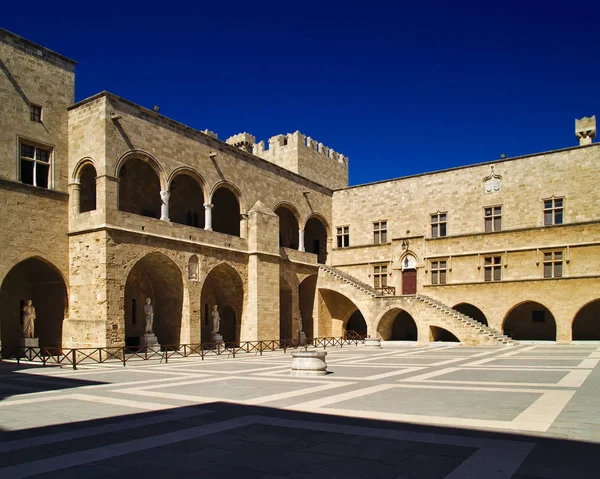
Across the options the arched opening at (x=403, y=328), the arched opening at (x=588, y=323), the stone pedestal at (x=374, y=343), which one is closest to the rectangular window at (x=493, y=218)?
the arched opening at (x=588, y=323)

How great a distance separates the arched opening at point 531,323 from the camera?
107ft

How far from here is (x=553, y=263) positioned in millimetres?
29562

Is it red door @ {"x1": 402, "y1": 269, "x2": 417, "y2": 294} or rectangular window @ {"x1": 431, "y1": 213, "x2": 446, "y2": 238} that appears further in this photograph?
red door @ {"x1": 402, "y1": 269, "x2": 417, "y2": 294}

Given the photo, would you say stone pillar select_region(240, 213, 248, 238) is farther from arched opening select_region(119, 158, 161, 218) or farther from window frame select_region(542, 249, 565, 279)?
window frame select_region(542, 249, 565, 279)

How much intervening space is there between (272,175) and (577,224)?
16634mm

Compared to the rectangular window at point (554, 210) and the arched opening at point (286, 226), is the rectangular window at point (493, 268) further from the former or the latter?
the arched opening at point (286, 226)

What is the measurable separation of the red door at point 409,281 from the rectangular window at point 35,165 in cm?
2101

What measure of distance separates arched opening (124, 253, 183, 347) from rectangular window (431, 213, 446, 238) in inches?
647

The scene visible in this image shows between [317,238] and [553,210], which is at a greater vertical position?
[553,210]

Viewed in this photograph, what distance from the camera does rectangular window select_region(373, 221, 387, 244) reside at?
1403 inches

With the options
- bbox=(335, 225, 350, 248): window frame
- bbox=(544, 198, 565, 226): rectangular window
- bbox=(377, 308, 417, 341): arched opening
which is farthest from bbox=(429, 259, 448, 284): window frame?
bbox=(335, 225, 350, 248): window frame

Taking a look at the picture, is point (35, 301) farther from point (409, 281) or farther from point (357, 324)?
point (357, 324)

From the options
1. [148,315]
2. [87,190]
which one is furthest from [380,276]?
[87,190]

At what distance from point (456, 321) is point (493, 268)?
4461 millimetres
